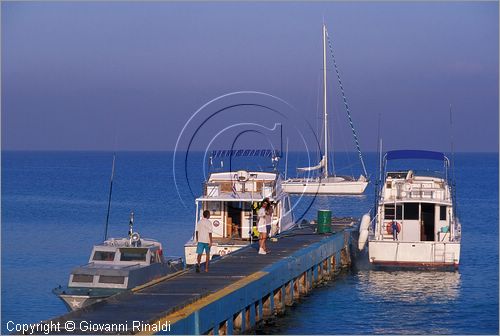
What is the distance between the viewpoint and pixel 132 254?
29359 mm

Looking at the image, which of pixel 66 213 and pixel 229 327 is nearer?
pixel 229 327

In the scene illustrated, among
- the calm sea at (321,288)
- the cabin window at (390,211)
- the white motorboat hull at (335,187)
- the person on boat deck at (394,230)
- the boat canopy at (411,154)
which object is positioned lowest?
the calm sea at (321,288)

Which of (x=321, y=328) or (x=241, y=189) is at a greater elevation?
(x=241, y=189)

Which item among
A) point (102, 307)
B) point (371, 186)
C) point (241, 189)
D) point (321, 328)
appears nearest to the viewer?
point (102, 307)

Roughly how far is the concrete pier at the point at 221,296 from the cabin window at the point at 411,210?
330 cm

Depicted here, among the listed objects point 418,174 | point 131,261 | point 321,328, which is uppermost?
point 418,174

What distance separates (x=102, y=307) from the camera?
72.2ft

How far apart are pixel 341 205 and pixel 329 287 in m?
55.5

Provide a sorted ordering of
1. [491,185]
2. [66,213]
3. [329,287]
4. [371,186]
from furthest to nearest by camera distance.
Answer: [491,185] → [371,186] → [66,213] → [329,287]

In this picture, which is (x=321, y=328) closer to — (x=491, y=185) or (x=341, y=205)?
(x=341, y=205)

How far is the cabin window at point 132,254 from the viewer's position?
95.9 feet

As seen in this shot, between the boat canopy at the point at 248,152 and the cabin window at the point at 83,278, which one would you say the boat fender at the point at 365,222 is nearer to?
the boat canopy at the point at 248,152

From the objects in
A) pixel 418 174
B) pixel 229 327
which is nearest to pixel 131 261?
pixel 229 327

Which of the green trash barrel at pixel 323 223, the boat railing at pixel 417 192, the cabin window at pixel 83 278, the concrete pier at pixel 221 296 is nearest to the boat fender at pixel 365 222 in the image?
the boat railing at pixel 417 192
